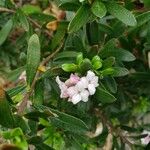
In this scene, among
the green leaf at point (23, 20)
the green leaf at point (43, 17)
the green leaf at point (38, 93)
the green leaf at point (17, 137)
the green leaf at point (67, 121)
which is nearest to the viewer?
→ the green leaf at point (17, 137)

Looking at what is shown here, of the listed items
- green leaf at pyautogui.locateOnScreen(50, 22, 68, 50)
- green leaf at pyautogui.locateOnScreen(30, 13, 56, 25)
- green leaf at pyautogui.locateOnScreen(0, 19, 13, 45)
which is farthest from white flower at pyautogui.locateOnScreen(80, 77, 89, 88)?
green leaf at pyautogui.locateOnScreen(0, 19, 13, 45)

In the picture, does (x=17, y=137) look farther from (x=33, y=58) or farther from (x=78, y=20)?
(x=78, y=20)

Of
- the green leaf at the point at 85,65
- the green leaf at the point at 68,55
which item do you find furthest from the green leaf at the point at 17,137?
the green leaf at the point at 68,55

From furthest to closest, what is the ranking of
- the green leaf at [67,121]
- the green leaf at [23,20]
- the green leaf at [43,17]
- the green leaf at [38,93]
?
the green leaf at [43,17] → the green leaf at [23,20] → the green leaf at [38,93] → the green leaf at [67,121]

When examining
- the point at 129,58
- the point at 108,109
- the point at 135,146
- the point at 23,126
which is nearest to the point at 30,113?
the point at 23,126

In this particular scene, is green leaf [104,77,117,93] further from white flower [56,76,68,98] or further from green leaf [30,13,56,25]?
green leaf [30,13,56,25]

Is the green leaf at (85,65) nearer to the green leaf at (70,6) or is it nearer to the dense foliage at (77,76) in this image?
the dense foliage at (77,76)

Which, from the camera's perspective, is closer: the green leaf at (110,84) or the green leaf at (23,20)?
the green leaf at (110,84)
